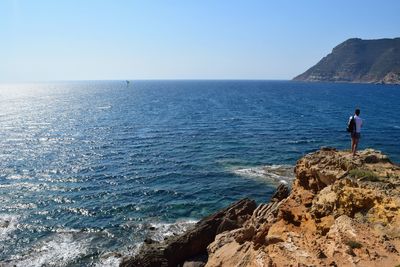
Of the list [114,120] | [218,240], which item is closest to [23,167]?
[218,240]

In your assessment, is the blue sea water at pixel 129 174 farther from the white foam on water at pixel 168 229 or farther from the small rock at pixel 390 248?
the small rock at pixel 390 248

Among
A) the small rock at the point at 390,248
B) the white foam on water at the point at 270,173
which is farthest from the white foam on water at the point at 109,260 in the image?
the white foam on water at the point at 270,173

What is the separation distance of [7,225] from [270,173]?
30748mm

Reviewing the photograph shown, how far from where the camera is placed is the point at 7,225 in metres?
37.1

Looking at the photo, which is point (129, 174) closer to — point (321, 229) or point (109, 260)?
point (109, 260)

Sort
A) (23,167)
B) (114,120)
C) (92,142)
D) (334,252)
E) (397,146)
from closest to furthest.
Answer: (334,252)
(23,167)
(397,146)
(92,142)
(114,120)

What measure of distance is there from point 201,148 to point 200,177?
15518 mm

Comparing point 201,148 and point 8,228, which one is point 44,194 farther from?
point 201,148

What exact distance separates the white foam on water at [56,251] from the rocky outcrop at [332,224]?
13154 millimetres

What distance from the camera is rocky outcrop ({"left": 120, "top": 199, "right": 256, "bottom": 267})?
28.4m

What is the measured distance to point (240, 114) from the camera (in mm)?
108688

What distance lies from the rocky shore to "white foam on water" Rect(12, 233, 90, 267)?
6.25 metres

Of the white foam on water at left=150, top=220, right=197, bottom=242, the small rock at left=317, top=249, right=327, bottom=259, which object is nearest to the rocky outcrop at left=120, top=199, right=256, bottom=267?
the white foam on water at left=150, top=220, right=197, bottom=242

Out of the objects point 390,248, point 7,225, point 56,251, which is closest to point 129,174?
point 7,225
